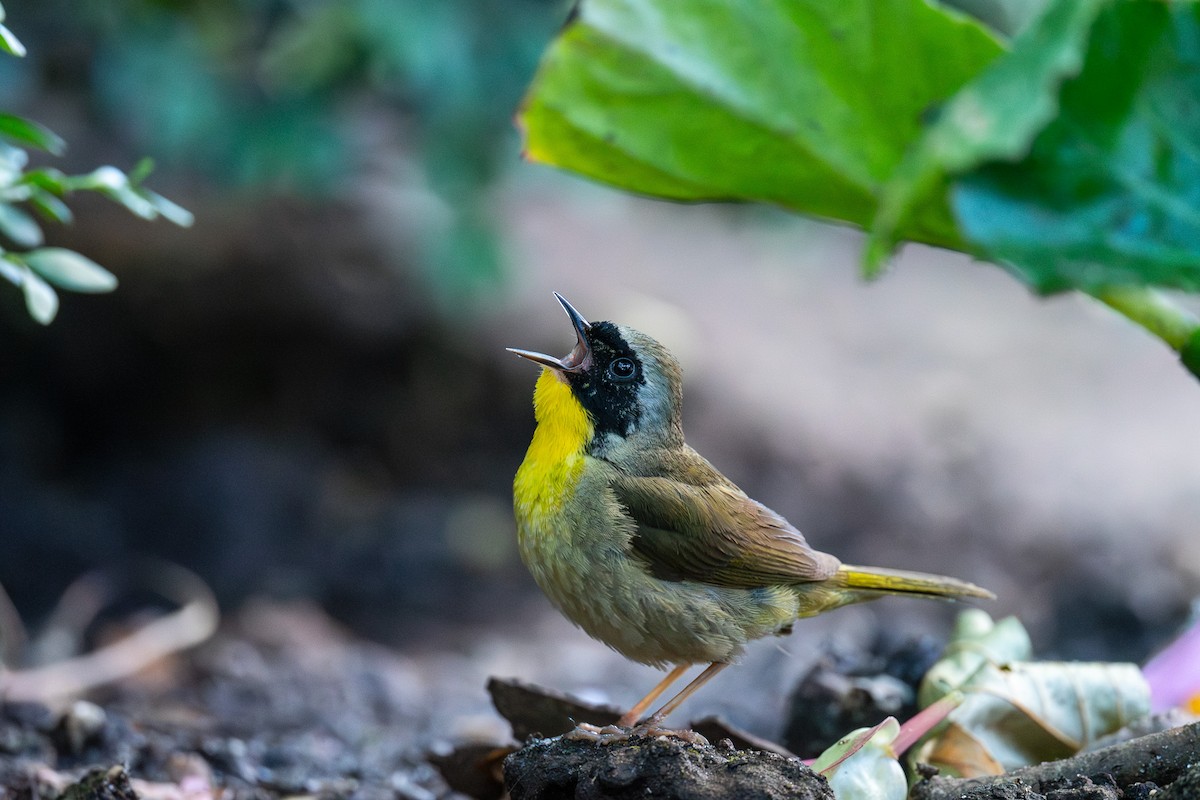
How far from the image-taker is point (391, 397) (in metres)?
7.99

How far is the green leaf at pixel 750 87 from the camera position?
7.20 ft

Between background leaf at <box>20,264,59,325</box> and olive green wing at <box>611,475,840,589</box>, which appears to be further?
olive green wing at <box>611,475,840,589</box>

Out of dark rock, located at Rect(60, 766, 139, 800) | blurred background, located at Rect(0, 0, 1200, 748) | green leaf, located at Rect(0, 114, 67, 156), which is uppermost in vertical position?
blurred background, located at Rect(0, 0, 1200, 748)

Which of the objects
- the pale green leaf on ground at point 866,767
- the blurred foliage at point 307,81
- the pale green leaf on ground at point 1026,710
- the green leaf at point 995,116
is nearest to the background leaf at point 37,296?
the green leaf at point 995,116

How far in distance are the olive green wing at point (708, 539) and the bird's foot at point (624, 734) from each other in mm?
445

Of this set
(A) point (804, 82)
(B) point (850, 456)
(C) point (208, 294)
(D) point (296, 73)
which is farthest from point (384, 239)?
(A) point (804, 82)

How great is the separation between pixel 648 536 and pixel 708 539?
154mm

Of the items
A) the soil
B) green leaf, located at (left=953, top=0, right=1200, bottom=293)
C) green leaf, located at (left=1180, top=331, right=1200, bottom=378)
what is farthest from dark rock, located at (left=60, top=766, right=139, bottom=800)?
green leaf, located at (left=1180, top=331, right=1200, bottom=378)

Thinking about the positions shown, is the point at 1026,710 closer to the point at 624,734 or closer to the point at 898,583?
the point at 898,583

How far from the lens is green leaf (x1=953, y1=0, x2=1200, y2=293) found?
6.10 ft

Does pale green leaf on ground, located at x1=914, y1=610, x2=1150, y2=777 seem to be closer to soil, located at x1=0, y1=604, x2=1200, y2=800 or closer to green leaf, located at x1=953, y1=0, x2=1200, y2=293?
soil, located at x1=0, y1=604, x2=1200, y2=800

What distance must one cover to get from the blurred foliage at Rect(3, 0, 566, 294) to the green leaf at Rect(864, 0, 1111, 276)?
4.57m

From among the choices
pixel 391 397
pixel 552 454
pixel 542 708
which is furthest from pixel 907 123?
pixel 391 397

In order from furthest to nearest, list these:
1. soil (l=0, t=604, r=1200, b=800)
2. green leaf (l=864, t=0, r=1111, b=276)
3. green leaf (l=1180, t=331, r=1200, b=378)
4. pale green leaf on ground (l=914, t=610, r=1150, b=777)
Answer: pale green leaf on ground (l=914, t=610, r=1150, b=777) < green leaf (l=1180, t=331, r=1200, b=378) < soil (l=0, t=604, r=1200, b=800) < green leaf (l=864, t=0, r=1111, b=276)
